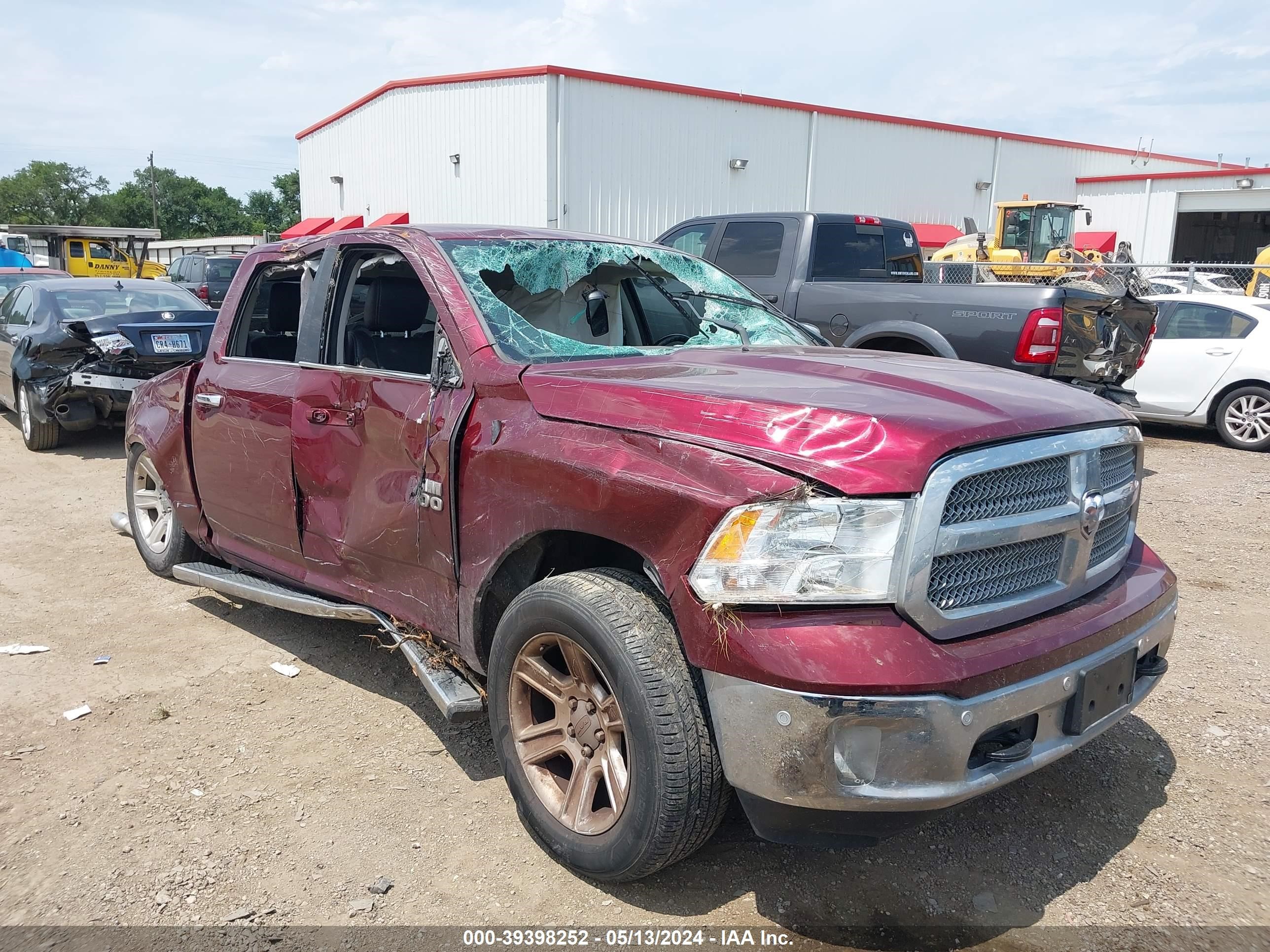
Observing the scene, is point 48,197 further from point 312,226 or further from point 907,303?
point 907,303

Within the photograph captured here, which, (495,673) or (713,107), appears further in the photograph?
(713,107)

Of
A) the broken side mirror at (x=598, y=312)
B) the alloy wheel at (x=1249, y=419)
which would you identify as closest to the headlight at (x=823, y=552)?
the broken side mirror at (x=598, y=312)

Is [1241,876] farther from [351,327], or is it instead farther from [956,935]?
[351,327]

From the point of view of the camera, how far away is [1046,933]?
2.50 m

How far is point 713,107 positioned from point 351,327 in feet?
71.0

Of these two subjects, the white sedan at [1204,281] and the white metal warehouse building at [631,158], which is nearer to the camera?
the white sedan at [1204,281]

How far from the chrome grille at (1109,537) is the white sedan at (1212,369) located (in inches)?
296

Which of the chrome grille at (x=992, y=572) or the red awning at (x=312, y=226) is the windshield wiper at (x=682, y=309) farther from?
the red awning at (x=312, y=226)

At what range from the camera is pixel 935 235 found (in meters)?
27.0

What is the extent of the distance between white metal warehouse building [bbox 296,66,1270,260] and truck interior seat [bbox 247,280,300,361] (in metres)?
17.1

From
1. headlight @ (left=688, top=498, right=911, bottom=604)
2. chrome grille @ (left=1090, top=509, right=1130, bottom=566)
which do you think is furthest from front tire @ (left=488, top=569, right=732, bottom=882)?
chrome grille @ (left=1090, top=509, right=1130, bottom=566)

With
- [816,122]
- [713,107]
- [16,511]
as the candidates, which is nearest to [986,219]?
[816,122]

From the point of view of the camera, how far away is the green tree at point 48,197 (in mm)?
91125

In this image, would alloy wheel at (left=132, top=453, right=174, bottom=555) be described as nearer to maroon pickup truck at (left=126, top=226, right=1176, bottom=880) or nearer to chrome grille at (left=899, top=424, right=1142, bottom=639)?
maroon pickup truck at (left=126, top=226, right=1176, bottom=880)
